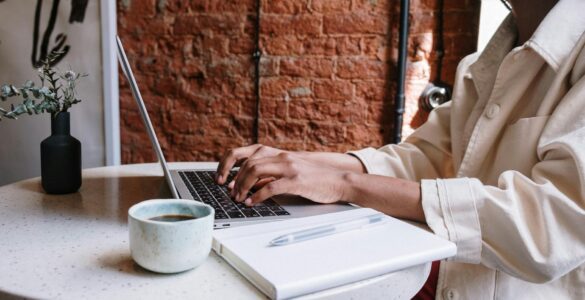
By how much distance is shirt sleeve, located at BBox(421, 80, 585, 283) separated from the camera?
2.21 feet

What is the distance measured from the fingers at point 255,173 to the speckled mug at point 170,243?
228 mm

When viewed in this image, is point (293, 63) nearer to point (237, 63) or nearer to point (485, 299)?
point (237, 63)

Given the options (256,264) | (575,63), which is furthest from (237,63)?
(256,264)

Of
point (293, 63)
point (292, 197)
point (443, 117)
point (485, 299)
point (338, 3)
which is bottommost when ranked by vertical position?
point (485, 299)

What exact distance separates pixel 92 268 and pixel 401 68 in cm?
144

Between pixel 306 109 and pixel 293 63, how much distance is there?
0.20 metres

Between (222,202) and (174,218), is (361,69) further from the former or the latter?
(174,218)

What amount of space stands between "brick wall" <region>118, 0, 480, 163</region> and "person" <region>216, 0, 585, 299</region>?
70cm

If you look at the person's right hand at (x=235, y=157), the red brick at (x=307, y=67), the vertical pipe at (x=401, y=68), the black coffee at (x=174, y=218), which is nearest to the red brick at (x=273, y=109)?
the red brick at (x=307, y=67)

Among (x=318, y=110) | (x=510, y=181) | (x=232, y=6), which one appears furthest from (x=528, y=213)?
(x=232, y=6)

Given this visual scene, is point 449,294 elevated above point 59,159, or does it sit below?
below

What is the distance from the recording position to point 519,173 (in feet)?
2.42

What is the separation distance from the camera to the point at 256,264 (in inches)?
20.4

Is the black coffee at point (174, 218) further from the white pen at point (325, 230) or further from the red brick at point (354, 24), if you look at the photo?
the red brick at point (354, 24)
